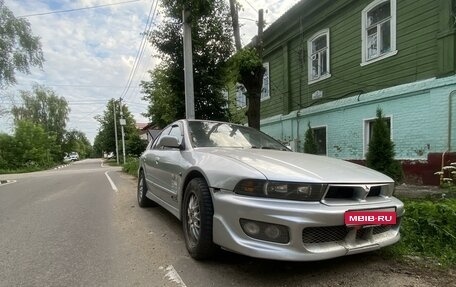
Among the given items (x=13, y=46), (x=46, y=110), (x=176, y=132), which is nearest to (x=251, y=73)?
(x=176, y=132)

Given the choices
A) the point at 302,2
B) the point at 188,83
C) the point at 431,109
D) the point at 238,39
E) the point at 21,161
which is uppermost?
the point at 302,2

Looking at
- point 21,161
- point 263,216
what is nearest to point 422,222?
point 263,216

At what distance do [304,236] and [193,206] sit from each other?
135 centimetres

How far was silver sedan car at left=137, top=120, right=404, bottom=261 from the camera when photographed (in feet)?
9.53

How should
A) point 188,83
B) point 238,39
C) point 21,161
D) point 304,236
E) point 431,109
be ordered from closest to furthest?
point 304,236
point 431,109
point 188,83
point 238,39
point 21,161

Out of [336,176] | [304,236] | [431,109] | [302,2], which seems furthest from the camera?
[302,2]

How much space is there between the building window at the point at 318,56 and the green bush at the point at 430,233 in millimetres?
8382

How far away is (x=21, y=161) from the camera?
3834 cm

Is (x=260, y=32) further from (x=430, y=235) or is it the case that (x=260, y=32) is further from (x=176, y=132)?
(x=430, y=235)

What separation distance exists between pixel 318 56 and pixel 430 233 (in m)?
9.69

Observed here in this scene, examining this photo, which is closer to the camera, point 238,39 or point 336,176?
point 336,176

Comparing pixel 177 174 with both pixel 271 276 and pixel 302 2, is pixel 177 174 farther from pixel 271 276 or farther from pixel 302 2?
pixel 302 2

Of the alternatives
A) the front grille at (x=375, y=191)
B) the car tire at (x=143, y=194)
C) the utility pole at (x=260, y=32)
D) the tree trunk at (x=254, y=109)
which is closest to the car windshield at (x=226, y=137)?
the front grille at (x=375, y=191)

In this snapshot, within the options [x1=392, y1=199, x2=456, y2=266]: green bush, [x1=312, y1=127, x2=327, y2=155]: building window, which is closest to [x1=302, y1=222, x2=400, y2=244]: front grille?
[x1=392, y1=199, x2=456, y2=266]: green bush
